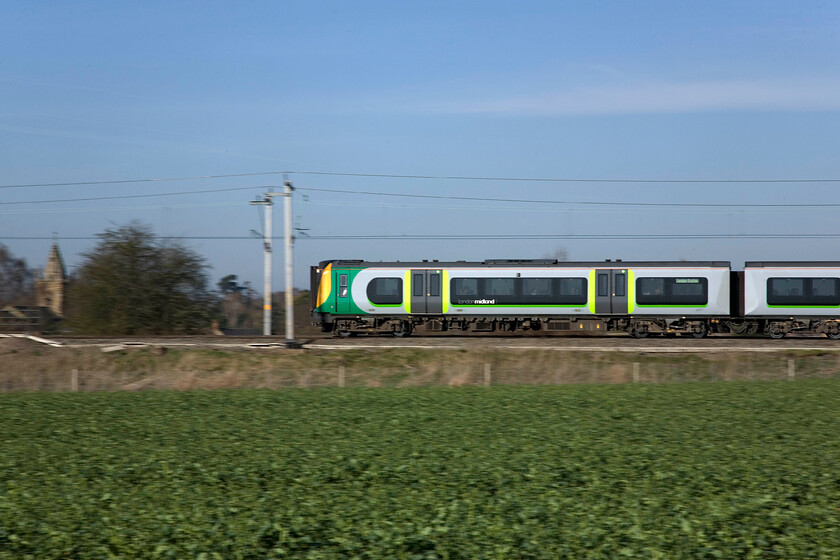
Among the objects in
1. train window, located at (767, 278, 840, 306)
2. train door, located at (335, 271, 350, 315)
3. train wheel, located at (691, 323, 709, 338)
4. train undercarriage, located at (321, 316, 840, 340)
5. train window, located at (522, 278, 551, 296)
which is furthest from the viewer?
train door, located at (335, 271, 350, 315)

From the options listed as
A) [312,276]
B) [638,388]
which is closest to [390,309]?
[312,276]

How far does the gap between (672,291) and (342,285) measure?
1526 cm

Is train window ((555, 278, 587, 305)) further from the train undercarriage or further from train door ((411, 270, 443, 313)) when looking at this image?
train door ((411, 270, 443, 313))

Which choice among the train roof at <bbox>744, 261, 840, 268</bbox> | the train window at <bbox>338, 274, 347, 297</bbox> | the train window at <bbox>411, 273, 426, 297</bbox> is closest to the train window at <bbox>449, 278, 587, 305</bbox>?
the train window at <bbox>411, 273, 426, 297</bbox>

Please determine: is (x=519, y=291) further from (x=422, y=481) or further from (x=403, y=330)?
(x=422, y=481)

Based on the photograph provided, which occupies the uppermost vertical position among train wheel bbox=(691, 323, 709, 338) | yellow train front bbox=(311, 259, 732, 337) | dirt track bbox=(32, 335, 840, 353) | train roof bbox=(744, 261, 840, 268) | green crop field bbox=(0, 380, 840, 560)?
train roof bbox=(744, 261, 840, 268)

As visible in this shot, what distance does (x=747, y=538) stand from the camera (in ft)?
30.0

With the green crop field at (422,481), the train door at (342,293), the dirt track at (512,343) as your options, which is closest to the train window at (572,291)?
the dirt track at (512,343)

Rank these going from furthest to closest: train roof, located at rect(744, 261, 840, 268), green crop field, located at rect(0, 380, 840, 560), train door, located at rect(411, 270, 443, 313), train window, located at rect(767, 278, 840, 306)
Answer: train door, located at rect(411, 270, 443, 313)
train roof, located at rect(744, 261, 840, 268)
train window, located at rect(767, 278, 840, 306)
green crop field, located at rect(0, 380, 840, 560)

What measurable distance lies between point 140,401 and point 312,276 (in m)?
17.2

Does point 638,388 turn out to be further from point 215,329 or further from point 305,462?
point 215,329

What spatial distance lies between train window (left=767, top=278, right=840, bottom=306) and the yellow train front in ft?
6.77

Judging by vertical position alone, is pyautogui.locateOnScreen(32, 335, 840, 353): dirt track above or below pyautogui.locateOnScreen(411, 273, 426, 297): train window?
below

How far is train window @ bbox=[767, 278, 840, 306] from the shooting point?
3456 centimetres
